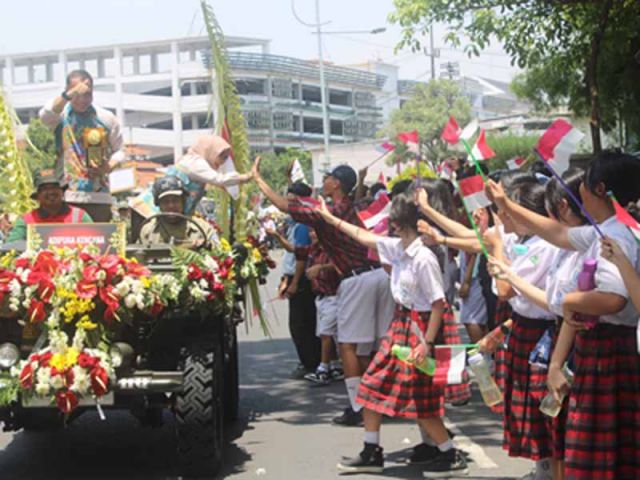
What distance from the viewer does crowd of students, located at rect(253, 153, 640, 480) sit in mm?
5008

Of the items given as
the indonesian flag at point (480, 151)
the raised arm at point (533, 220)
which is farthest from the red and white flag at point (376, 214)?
the raised arm at point (533, 220)

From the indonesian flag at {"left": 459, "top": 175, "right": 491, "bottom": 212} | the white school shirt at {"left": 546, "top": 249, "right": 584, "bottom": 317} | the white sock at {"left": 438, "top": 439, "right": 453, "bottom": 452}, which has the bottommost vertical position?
the white sock at {"left": 438, "top": 439, "right": 453, "bottom": 452}

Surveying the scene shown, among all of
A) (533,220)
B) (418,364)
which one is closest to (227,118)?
(418,364)

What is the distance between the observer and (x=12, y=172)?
9.28m

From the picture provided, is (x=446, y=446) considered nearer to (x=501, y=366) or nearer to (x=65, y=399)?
(x=501, y=366)

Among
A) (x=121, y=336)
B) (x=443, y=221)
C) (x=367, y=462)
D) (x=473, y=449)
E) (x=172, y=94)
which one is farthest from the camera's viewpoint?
(x=172, y=94)

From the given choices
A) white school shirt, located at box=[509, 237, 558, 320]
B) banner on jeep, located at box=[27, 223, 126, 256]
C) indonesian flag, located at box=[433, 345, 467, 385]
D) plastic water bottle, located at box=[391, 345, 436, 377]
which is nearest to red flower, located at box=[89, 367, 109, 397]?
banner on jeep, located at box=[27, 223, 126, 256]

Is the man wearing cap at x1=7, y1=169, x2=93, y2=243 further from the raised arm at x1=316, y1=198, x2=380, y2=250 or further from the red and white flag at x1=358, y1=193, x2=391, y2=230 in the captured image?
the red and white flag at x1=358, y1=193, x2=391, y2=230

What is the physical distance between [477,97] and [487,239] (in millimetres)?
146617

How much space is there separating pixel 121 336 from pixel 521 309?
2596mm

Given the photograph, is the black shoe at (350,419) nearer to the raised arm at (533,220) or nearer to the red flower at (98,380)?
the red flower at (98,380)

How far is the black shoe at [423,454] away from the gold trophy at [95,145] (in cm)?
369

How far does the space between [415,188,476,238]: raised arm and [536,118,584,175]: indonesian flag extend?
5.62 feet

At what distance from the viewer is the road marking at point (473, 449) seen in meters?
7.76
